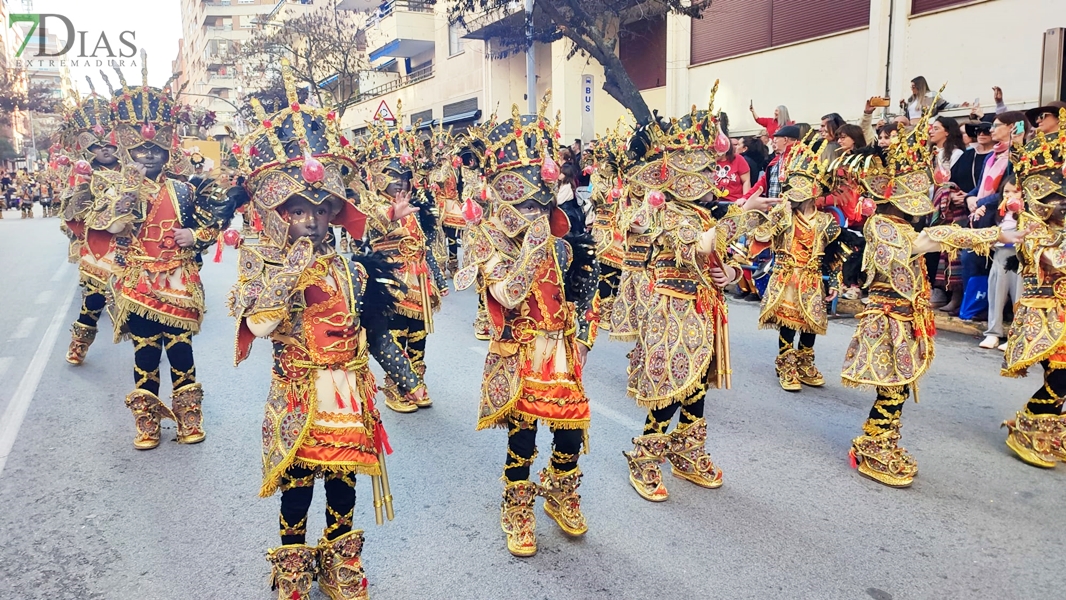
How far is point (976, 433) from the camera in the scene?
534 centimetres

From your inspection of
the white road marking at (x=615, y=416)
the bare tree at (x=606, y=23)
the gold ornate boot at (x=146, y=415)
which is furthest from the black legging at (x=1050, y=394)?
the bare tree at (x=606, y=23)

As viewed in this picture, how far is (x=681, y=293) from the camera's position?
4.36 meters

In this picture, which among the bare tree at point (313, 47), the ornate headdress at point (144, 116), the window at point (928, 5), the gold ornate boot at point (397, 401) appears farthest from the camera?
the bare tree at point (313, 47)

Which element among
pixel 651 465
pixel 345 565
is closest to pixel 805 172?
pixel 651 465

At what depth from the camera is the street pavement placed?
11.6ft

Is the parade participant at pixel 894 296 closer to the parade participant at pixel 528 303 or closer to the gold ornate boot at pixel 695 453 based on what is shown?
the gold ornate boot at pixel 695 453

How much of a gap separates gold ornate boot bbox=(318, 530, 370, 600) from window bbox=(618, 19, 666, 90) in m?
17.5

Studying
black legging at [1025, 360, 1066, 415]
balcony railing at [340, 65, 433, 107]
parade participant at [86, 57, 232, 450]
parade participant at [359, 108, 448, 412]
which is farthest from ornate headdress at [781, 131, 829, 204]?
balcony railing at [340, 65, 433, 107]

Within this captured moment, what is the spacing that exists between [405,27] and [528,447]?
30.6m

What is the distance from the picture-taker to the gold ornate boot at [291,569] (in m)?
3.13

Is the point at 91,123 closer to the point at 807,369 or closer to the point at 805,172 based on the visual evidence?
the point at 805,172

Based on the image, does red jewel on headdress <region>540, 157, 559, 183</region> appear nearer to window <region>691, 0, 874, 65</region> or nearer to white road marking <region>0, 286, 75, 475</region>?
white road marking <region>0, 286, 75, 475</region>

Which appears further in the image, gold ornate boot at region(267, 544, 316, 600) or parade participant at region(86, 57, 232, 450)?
parade participant at region(86, 57, 232, 450)

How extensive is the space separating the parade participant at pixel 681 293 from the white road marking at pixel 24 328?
8.31m
